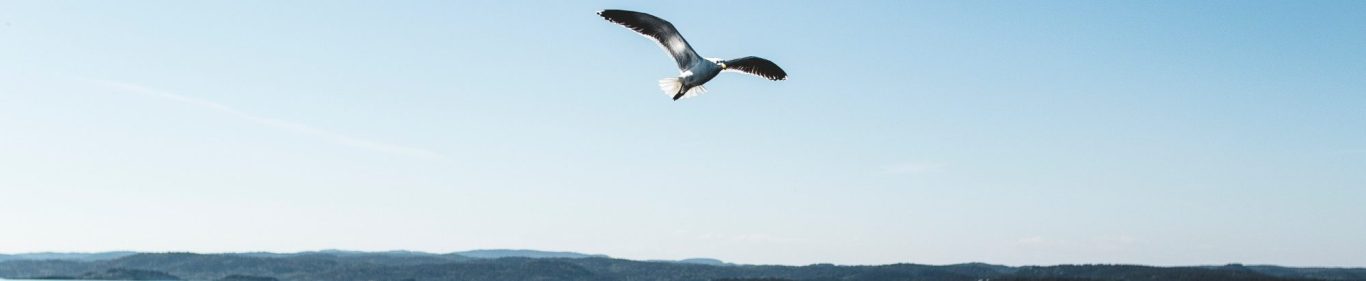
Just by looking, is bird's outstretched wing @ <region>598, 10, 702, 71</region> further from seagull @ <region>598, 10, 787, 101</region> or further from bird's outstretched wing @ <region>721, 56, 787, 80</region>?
bird's outstretched wing @ <region>721, 56, 787, 80</region>

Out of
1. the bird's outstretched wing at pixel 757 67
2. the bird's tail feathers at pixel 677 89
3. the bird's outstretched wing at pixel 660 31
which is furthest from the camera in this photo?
the bird's outstretched wing at pixel 757 67

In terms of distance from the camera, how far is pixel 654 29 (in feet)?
80.7

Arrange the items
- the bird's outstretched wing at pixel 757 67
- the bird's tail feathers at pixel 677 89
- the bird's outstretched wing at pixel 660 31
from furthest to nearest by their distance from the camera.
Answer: the bird's outstretched wing at pixel 757 67 → the bird's tail feathers at pixel 677 89 → the bird's outstretched wing at pixel 660 31

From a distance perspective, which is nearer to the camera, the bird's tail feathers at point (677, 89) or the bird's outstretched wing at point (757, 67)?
the bird's tail feathers at point (677, 89)

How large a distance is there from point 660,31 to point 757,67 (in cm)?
301

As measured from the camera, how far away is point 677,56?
2530 cm

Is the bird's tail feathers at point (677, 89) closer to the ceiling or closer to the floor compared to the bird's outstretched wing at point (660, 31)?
closer to the floor

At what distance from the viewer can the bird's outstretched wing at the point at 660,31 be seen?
24000 millimetres

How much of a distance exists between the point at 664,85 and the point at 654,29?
1602 millimetres

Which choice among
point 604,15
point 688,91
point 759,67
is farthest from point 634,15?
point 759,67

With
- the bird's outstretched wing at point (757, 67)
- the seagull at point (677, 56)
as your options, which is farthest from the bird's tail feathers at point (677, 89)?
the bird's outstretched wing at point (757, 67)

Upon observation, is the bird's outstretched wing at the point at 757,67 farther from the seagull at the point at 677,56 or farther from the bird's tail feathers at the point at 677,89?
the bird's tail feathers at the point at 677,89

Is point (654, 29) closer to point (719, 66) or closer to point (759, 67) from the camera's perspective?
→ point (719, 66)

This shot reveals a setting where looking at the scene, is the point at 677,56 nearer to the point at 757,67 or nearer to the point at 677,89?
the point at 677,89
